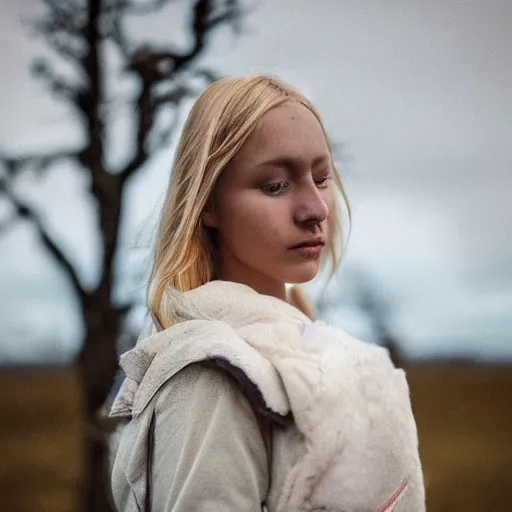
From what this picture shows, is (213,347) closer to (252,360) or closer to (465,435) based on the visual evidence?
(252,360)

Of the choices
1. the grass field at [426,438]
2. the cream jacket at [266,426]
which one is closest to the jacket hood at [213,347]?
the cream jacket at [266,426]

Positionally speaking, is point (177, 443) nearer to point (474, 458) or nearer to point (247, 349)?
point (247, 349)

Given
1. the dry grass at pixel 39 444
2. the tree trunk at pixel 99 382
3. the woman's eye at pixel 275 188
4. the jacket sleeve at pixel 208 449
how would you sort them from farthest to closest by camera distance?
the dry grass at pixel 39 444, the tree trunk at pixel 99 382, the woman's eye at pixel 275 188, the jacket sleeve at pixel 208 449

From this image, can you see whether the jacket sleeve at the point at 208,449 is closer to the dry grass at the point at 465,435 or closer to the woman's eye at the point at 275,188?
the woman's eye at the point at 275,188

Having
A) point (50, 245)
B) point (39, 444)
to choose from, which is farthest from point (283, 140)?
point (39, 444)

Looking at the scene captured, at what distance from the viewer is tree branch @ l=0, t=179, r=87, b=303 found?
1695 millimetres

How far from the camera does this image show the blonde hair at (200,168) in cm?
68

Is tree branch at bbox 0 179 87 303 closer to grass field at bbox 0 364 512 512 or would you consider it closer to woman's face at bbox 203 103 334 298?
grass field at bbox 0 364 512 512

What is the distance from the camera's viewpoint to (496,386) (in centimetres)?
200

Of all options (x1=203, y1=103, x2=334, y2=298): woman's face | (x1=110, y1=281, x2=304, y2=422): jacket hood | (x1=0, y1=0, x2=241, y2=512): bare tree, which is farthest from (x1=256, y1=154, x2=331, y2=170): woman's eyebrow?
(x1=0, y1=0, x2=241, y2=512): bare tree

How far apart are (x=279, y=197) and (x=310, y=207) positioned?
0.09 feet

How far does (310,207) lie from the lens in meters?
0.66

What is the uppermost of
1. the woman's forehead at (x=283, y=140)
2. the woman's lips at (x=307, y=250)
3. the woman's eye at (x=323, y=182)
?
the woman's forehead at (x=283, y=140)

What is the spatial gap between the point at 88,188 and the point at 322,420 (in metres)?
1.24
